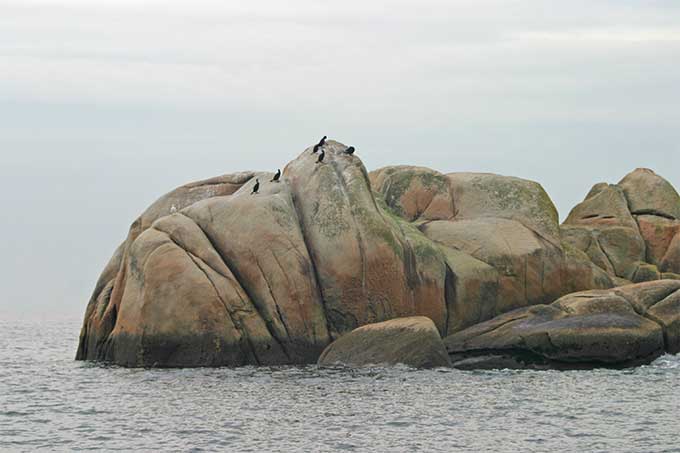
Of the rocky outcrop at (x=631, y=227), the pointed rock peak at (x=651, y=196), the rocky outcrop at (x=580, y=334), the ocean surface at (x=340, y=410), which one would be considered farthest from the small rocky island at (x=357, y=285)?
the pointed rock peak at (x=651, y=196)

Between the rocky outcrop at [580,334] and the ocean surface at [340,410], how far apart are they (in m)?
0.81

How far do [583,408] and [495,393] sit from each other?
3.18 m

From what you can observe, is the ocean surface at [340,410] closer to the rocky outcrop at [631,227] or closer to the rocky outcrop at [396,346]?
the rocky outcrop at [396,346]

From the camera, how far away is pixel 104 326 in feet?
138

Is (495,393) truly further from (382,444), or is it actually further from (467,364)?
(382,444)

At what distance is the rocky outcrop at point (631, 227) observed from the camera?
5147 cm

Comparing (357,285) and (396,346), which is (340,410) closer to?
(396,346)

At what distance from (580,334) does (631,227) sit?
17025 mm

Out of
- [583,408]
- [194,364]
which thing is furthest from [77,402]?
[583,408]

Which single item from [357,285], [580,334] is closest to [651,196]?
[580,334]

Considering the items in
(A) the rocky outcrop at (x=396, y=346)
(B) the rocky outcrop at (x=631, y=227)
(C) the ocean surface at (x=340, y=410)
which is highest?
(B) the rocky outcrop at (x=631, y=227)

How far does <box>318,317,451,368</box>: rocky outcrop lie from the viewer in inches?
1510

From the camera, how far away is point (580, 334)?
3841 centimetres

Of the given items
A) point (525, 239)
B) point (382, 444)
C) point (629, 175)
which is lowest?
point (382, 444)
